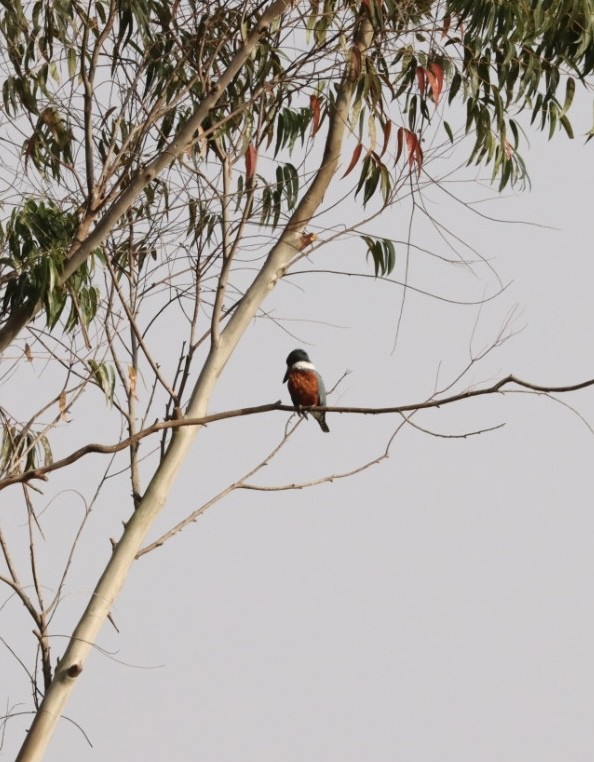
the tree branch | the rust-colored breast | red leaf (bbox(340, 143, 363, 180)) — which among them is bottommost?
the tree branch

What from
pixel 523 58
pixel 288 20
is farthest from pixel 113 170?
pixel 523 58

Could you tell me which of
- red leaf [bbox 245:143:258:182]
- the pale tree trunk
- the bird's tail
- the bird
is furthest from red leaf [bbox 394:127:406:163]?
the bird's tail

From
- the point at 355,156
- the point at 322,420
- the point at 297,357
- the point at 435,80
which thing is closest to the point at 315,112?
the point at 355,156

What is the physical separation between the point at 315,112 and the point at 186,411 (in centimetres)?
157

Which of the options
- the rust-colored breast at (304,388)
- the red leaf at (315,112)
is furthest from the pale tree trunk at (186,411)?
the rust-colored breast at (304,388)

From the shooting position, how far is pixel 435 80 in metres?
5.63

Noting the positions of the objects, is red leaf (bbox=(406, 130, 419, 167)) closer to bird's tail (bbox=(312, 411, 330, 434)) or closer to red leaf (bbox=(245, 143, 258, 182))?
red leaf (bbox=(245, 143, 258, 182))

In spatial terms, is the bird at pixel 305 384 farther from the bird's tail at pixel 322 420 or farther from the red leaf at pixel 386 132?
the red leaf at pixel 386 132

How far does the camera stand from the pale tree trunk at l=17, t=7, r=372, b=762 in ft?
16.0

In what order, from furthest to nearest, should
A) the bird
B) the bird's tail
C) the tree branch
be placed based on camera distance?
the bird's tail → the bird → the tree branch

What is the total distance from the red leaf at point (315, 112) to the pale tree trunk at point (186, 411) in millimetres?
133

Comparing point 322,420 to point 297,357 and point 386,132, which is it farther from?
point 386,132

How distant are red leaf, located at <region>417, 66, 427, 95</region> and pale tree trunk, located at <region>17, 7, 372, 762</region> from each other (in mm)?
284

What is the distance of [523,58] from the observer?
6.05m
